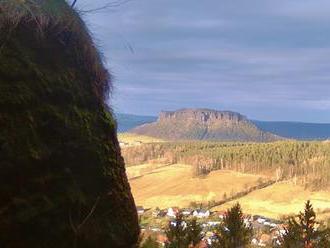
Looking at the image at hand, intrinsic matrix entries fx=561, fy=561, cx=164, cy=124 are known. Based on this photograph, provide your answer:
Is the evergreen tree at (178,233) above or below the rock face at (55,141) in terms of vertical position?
below

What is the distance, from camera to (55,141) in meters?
5.29

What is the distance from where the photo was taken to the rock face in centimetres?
489

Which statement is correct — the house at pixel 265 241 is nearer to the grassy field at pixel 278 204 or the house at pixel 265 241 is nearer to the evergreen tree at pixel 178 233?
the evergreen tree at pixel 178 233

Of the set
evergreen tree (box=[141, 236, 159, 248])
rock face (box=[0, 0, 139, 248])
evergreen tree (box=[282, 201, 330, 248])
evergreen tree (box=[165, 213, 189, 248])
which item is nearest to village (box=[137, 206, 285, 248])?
evergreen tree (box=[141, 236, 159, 248])

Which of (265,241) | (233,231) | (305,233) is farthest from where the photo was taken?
(265,241)

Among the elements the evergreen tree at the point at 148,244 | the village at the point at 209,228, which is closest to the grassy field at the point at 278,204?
the village at the point at 209,228

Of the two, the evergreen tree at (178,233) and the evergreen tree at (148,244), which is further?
the evergreen tree at (178,233)

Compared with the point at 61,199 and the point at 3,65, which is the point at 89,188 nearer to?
the point at 61,199

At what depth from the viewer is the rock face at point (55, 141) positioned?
4.89 m

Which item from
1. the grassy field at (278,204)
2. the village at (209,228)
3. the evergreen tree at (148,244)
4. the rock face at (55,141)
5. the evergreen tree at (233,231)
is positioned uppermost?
the rock face at (55,141)

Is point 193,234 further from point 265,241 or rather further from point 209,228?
point 209,228

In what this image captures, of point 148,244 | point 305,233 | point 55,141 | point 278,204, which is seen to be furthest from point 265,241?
point 278,204

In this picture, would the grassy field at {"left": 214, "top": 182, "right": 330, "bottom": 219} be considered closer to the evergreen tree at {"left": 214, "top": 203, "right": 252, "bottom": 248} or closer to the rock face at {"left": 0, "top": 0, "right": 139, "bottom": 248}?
the evergreen tree at {"left": 214, "top": 203, "right": 252, "bottom": 248}

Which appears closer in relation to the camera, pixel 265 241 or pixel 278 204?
pixel 265 241
